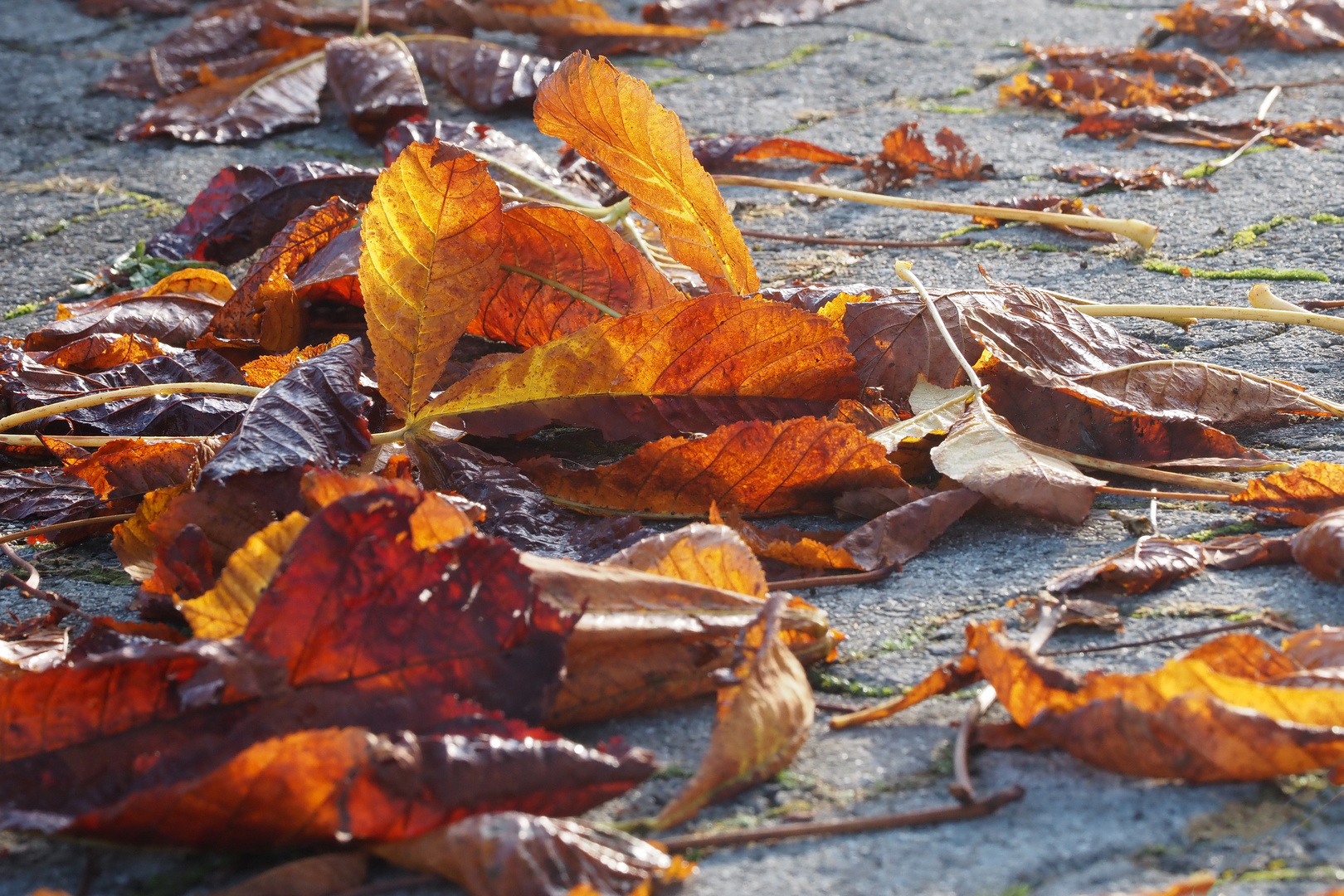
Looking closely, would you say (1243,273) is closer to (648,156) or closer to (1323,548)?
(1323,548)

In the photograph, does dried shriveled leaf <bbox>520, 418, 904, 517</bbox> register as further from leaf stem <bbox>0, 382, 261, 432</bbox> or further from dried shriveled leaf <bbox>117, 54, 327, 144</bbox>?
dried shriveled leaf <bbox>117, 54, 327, 144</bbox>

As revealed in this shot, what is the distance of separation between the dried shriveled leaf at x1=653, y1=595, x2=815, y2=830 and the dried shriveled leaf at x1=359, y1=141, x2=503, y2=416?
0.57m

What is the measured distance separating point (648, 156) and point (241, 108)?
2.11m

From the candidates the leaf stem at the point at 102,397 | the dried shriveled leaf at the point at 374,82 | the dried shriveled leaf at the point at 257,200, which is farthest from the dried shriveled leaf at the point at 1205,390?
the dried shriveled leaf at the point at 374,82

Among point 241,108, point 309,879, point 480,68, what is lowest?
point 309,879

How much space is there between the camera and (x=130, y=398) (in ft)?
5.10

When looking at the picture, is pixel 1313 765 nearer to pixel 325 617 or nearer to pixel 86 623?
pixel 325 617

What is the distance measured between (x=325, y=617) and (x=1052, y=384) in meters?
0.93

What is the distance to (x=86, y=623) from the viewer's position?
1.22m

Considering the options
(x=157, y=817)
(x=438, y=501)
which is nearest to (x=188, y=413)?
(x=438, y=501)

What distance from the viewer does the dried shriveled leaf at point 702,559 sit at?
1090 millimetres

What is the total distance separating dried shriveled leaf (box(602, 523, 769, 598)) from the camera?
1090 mm

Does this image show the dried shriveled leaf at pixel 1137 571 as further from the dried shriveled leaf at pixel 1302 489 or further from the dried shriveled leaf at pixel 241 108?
the dried shriveled leaf at pixel 241 108

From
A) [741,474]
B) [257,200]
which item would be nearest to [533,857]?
[741,474]
